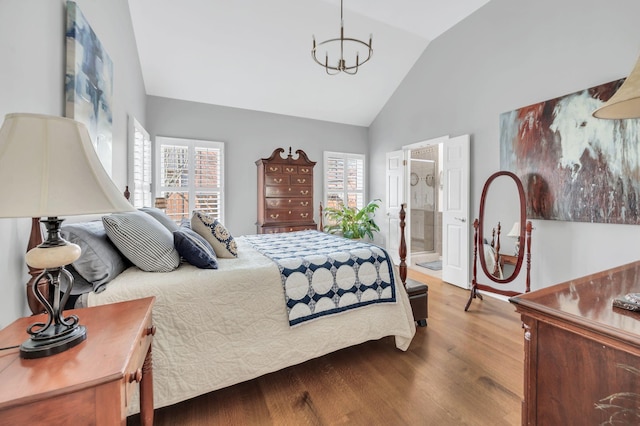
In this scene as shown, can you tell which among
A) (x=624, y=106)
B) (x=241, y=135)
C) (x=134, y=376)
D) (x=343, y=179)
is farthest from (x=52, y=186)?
(x=343, y=179)

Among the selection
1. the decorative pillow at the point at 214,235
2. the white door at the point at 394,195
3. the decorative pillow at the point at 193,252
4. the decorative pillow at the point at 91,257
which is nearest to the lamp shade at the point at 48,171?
the decorative pillow at the point at 91,257

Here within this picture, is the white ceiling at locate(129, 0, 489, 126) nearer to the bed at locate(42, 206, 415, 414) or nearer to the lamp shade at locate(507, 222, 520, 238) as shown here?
the lamp shade at locate(507, 222, 520, 238)

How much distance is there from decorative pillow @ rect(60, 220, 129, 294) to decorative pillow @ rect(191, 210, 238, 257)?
0.63 m

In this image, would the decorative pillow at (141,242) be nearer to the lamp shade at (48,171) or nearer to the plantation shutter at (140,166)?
the lamp shade at (48,171)

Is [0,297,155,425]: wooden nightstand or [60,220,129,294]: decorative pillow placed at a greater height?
[60,220,129,294]: decorative pillow

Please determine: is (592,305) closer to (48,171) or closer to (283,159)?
(48,171)

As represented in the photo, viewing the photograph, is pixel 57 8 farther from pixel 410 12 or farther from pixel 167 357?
pixel 410 12

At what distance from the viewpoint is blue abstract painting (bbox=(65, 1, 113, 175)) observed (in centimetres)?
157

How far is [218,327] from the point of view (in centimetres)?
157

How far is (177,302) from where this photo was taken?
147 cm

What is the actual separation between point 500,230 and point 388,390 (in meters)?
2.46

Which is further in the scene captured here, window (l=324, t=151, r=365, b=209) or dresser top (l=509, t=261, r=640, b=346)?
window (l=324, t=151, r=365, b=209)

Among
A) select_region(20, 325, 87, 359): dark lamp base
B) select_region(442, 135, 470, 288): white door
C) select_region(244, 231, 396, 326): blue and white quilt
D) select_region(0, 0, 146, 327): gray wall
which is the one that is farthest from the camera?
select_region(442, 135, 470, 288): white door

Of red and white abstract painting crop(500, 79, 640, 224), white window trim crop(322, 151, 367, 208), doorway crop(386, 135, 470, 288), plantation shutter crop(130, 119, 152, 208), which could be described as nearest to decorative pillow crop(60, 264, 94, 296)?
plantation shutter crop(130, 119, 152, 208)
